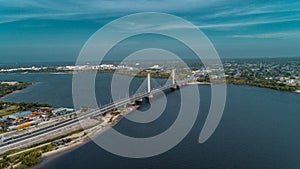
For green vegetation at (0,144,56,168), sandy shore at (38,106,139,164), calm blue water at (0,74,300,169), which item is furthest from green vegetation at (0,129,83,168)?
calm blue water at (0,74,300,169)

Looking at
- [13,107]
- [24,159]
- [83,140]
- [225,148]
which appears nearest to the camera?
[24,159]

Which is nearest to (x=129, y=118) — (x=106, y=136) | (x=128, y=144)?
(x=106, y=136)

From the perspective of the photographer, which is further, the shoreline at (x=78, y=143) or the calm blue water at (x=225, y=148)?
the shoreline at (x=78, y=143)

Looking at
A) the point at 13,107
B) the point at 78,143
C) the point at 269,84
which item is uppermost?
the point at 269,84

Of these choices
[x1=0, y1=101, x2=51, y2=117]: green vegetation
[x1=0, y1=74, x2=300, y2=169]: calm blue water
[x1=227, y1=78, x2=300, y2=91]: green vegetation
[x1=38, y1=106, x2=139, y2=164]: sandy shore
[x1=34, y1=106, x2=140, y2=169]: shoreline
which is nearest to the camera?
[x1=0, y1=74, x2=300, y2=169]: calm blue water

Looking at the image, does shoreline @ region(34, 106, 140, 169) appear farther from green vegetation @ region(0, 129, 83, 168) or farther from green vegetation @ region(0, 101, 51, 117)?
green vegetation @ region(0, 101, 51, 117)

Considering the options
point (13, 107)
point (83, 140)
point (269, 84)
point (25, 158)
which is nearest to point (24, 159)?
point (25, 158)

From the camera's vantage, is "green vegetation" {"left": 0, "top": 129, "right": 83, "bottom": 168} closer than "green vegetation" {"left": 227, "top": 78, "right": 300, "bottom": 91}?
Yes

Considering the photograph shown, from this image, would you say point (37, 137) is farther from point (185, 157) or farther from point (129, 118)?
point (185, 157)

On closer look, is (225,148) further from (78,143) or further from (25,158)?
(25,158)

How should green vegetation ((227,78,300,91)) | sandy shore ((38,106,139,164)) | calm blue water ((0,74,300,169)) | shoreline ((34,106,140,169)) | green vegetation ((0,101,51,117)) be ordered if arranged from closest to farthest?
calm blue water ((0,74,300,169)) < shoreline ((34,106,140,169)) < sandy shore ((38,106,139,164)) < green vegetation ((0,101,51,117)) < green vegetation ((227,78,300,91))

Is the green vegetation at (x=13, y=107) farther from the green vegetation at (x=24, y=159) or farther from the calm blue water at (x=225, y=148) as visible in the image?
the green vegetation at (x=24, y=159)

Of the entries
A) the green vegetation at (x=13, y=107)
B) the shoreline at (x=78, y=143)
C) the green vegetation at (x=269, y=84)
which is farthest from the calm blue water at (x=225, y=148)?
the green vegetation at (x=269, y=84)
